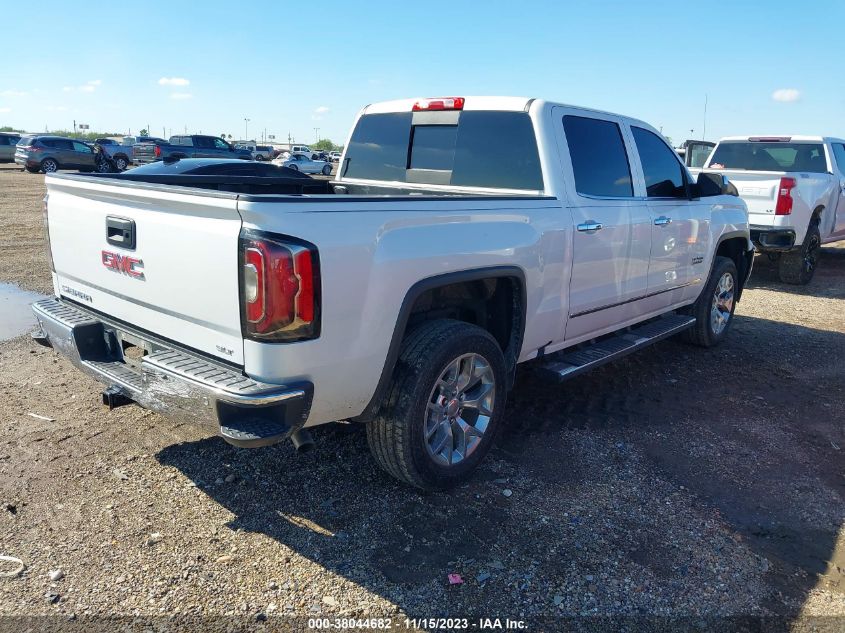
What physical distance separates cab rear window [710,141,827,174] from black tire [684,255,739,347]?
17.1 feet

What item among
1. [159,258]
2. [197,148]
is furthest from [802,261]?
[197,148]

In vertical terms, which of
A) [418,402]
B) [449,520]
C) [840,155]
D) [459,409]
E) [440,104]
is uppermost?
[440,104]

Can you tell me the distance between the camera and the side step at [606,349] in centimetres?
415

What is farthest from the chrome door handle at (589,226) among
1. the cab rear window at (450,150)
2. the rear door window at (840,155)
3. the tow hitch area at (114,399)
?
the rear door window at (840,155)

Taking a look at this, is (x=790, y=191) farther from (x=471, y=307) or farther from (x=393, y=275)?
(x=393, y=275)

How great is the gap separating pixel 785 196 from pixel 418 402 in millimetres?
7970

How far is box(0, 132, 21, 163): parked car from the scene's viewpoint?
32.3 meters

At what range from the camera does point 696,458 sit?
4.11 meters

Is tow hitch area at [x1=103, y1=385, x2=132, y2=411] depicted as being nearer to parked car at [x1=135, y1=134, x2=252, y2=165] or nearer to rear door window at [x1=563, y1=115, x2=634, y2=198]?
rear door window at [x1=563, y1=115, x2=634, y2=198]

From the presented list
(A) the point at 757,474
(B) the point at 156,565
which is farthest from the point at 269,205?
(A) the point at 757,474

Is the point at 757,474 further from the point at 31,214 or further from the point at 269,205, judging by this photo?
the point at 31,214

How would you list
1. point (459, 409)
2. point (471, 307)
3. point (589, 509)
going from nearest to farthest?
point (589, 509)
point (459, 409)
point (471, 307)

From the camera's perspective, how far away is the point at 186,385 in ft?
8.99

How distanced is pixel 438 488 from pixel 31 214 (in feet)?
47.4
